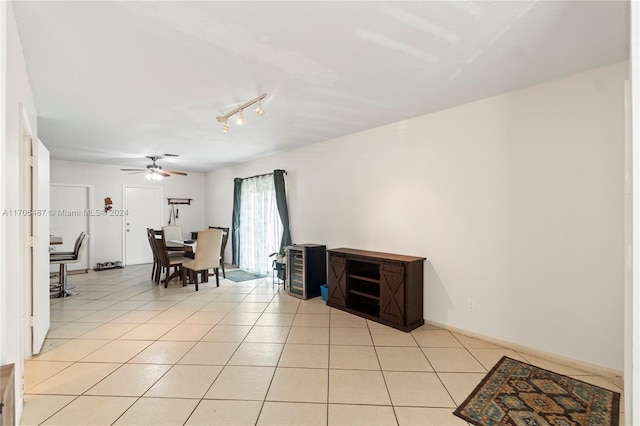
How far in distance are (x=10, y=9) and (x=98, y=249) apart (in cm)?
636

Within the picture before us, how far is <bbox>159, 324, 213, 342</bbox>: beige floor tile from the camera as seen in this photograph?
3004 mm

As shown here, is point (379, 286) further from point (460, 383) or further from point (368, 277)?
point (460, 383)

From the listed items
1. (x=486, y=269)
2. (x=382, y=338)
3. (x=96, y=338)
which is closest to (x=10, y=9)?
(x=96, y=338)

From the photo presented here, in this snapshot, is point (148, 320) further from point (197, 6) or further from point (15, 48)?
point (197, 6)

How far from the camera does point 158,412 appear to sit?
74.6 inches

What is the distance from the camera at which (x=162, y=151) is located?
518 cm

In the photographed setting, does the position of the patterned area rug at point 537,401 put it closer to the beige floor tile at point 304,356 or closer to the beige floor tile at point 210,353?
the beige floor tile at point 304,356

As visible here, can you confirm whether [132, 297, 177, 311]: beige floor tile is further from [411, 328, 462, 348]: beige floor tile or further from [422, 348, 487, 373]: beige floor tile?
[422, 348, 487, 373]: beige floor tile

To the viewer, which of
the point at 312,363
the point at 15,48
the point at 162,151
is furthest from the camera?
the point at 162,151

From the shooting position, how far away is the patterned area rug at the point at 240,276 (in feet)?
18.6

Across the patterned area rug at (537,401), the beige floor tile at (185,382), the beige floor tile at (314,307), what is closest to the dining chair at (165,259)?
the beige floor tile at (314,307)

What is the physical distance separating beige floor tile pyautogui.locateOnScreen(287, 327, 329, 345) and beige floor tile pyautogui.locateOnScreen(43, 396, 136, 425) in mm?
1427

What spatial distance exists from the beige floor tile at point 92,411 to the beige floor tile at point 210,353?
0.57m

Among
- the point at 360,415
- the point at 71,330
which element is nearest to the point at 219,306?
the point at 71,330
